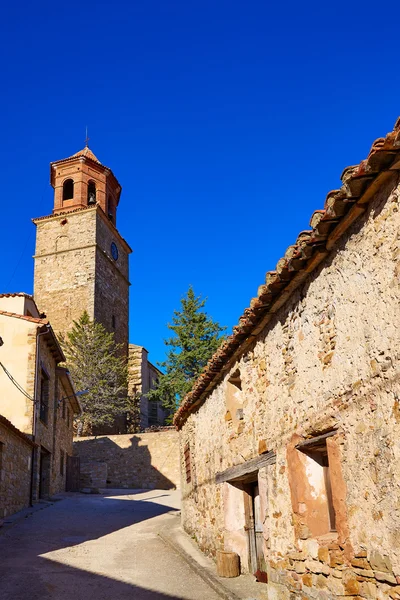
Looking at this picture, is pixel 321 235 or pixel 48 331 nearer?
pixel 321 235

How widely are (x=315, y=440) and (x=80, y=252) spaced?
30585 mm

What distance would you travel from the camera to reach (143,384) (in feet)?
121

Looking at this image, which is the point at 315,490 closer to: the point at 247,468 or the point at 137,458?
the point at 247,468

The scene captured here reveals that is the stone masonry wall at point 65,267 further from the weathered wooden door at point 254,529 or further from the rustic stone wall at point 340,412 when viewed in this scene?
the rustic stone wall at point 340,412

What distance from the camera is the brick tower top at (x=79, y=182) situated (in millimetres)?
36281

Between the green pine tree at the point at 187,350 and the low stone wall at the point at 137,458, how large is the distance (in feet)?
19.9

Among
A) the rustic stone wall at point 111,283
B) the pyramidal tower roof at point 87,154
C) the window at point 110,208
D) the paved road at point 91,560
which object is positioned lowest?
the paved road at point 91,560

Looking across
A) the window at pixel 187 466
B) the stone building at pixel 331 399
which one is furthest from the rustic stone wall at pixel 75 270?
the stone building at pixel 331 399

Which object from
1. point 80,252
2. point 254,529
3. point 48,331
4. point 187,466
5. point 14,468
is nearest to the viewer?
point 254,529

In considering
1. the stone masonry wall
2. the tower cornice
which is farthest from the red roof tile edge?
the tower cornice

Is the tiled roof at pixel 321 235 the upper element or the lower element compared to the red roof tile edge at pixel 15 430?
upper

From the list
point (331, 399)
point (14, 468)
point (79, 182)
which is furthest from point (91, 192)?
point (331, 399)

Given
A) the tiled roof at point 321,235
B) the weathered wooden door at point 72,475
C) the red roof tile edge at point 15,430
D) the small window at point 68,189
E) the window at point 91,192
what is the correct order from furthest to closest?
the small window at point 68,189, the window at point 91,192, the weathered wooden door at point 72,475, the red roof tile edge at point 15,430, the tiled roof at point 321,235

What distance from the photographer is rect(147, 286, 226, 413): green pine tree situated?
33938 millimetres
